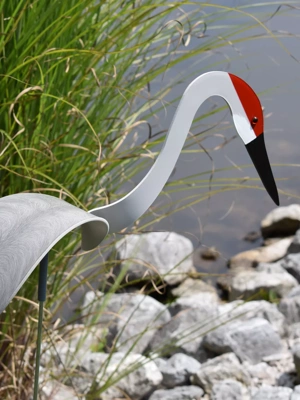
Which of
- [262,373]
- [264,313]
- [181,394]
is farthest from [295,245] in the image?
[181,394]

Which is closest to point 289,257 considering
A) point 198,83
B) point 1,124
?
point 1,124

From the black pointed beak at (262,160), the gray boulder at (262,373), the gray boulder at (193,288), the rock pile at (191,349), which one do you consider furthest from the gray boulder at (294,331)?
the black pointed beak at (262,160)

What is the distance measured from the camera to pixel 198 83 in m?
0.77

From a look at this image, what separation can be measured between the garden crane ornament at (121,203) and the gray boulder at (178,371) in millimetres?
1444

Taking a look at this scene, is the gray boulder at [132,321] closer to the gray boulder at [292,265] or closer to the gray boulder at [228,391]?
the gray boulder at [228,391]

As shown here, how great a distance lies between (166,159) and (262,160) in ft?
0.42

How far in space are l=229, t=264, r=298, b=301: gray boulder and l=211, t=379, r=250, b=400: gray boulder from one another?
870mm

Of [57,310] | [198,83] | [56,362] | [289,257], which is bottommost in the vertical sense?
[289,257]

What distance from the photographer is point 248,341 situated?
7.49ft

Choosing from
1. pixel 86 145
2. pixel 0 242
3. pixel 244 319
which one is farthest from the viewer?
pixel 244 319

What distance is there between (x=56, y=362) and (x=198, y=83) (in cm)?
148

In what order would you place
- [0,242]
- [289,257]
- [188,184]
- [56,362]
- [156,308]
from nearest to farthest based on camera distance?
[0,242] → [188,184] → [56,362] → [156,308] → [289,257]

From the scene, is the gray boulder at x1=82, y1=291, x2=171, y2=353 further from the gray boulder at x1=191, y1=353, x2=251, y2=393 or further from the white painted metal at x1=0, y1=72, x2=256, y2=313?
the white painted metal at x1=0, y1=72, x2=256, y2=313

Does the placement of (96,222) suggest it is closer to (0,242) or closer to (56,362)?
(0,242)
